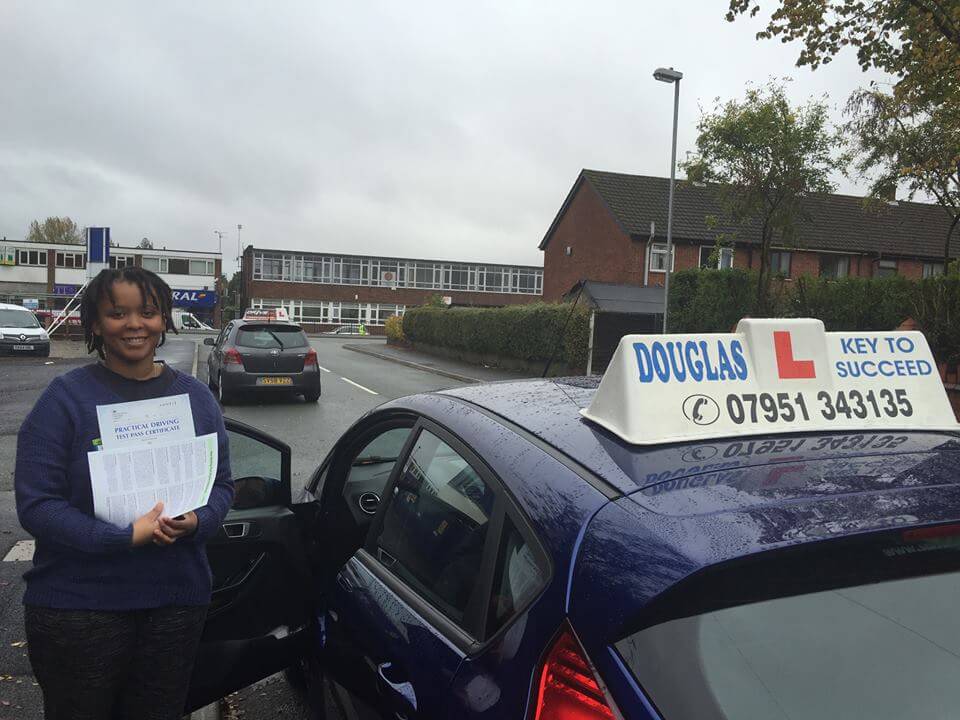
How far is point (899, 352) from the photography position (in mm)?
2084

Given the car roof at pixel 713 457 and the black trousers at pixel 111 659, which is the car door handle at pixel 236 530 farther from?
the car roof at pixel 713 457

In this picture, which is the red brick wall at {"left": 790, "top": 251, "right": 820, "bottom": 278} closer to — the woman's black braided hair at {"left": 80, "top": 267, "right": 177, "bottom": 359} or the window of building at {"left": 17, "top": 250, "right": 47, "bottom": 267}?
the woman's black braided hair at {"left": 80, "top": 267, "right": 177, "bottom": 359}

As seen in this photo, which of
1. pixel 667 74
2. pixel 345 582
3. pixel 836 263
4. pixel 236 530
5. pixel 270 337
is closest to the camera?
pixel 345 582

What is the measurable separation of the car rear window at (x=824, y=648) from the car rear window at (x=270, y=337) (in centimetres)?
1319

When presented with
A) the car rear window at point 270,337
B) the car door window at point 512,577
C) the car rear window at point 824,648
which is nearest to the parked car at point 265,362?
the car rear window at point 270,337

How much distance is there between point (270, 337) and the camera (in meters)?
13.9

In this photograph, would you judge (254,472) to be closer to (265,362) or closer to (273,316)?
(265,362)

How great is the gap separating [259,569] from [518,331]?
1932cm

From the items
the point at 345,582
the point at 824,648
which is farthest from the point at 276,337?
the point at 824,648

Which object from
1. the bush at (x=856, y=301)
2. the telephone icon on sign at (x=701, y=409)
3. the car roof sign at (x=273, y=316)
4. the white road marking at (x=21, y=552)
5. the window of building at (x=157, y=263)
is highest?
the window of building at (x=157, y=263)

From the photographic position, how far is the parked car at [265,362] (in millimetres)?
13391

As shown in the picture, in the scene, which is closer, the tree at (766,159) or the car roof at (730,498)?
the car roof at (730,498)

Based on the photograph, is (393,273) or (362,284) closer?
(362,284)

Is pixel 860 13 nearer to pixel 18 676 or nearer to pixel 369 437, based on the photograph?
pixel 369 437
